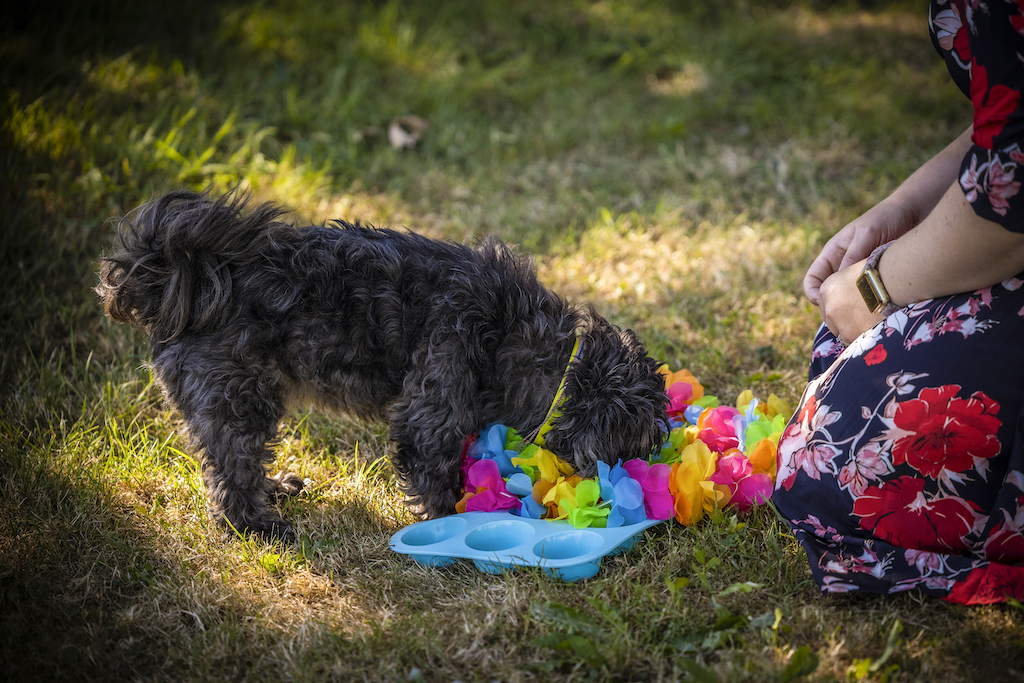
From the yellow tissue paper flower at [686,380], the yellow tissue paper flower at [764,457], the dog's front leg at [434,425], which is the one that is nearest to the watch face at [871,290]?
the yellow tissue paper flower at [764,457]

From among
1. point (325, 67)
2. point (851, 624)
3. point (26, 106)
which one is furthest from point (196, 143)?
point (851, 624)

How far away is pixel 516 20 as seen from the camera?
734 centimetres

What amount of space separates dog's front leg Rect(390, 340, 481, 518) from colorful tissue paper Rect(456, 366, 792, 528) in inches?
3.4

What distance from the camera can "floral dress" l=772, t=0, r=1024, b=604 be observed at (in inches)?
74.5

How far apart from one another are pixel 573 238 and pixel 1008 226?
2938 millimetres

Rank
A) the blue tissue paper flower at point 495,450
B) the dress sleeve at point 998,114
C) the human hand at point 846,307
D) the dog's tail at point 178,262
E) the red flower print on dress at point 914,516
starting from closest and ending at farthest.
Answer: the dress sleeve at point 998,114, the red flower print on dress at point 914,516, the human hand at point 846,307, the dog's tail at point 178,262, the blue tissue paper flower at point 495,450

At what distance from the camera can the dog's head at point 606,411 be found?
8.23 feet

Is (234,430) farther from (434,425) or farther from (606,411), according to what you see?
(606,411)

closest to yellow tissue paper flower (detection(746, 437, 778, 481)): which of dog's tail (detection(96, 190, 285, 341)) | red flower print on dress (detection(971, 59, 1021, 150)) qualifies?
red flower print on dress (detection(971, 59, 1021, 150))

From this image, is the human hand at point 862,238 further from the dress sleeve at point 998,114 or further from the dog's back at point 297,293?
the dog's back at point 297,293

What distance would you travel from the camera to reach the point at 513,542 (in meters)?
2.46

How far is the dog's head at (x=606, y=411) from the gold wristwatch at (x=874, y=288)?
0.80 meters

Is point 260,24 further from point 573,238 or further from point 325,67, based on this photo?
point 573,238

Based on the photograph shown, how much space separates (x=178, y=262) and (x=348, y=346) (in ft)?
2.10
